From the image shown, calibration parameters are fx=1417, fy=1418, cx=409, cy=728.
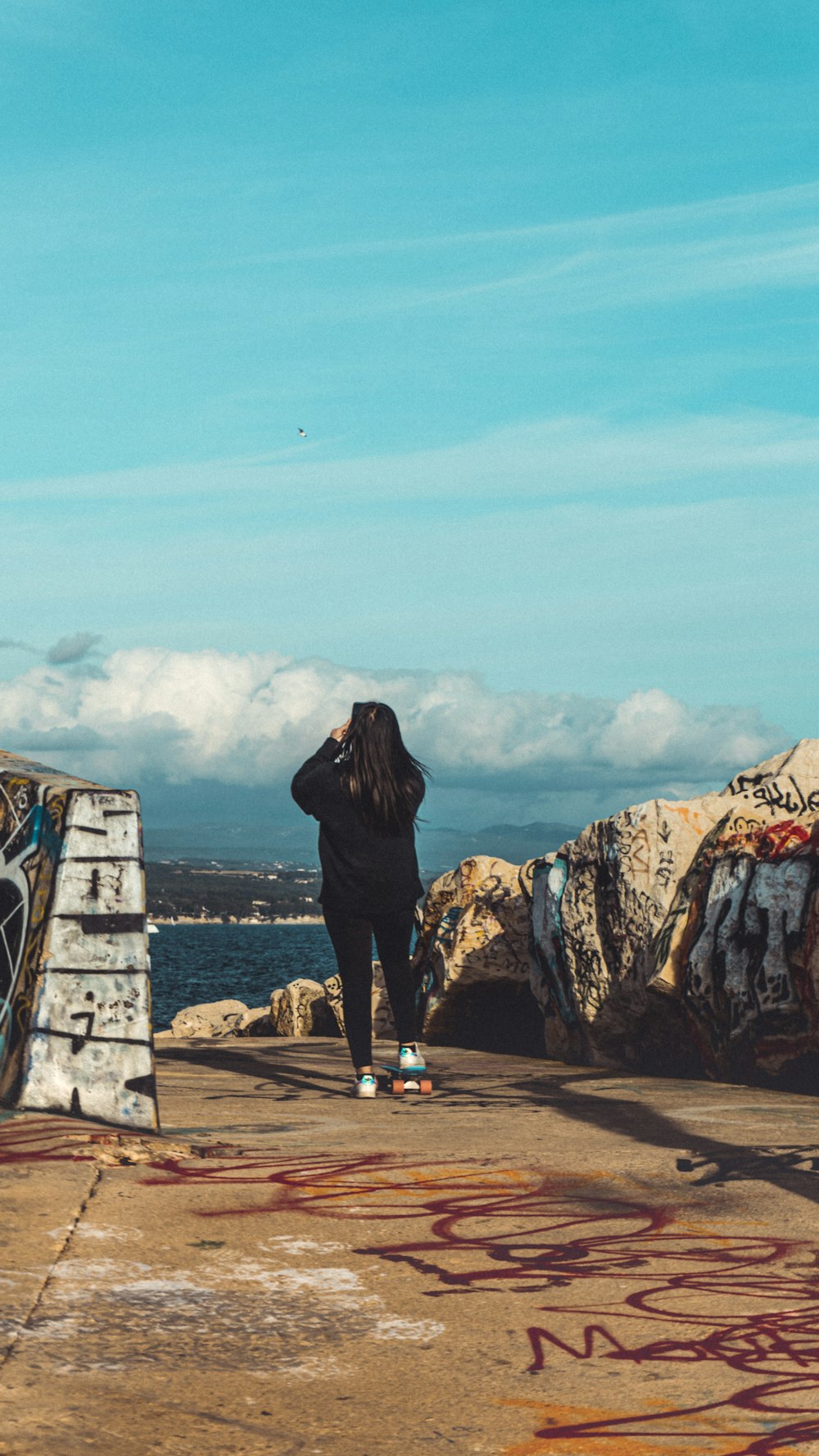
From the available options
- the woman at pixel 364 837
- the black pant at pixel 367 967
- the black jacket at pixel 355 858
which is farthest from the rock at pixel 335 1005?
the black jacket at pixel 355 858

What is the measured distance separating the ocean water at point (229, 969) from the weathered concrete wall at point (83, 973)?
33822mm

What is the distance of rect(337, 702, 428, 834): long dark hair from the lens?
19.8ft

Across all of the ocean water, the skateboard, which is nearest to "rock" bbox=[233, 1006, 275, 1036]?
the skateboard

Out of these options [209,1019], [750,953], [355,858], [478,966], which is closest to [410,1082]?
[355,858]

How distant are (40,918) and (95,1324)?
2.26 meters

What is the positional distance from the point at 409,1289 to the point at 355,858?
2.90 m

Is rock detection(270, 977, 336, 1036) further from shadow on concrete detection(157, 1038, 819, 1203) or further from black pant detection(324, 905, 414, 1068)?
black pant detection(324, 905, 414, 1068)

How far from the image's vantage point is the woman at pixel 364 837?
6.07 metres

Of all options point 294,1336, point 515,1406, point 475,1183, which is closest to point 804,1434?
point 515,1406

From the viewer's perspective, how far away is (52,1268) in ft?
10.6

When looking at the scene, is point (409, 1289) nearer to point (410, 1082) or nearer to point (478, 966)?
point (410, 1082)

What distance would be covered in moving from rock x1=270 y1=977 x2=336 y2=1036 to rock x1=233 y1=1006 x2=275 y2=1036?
2.00 feet

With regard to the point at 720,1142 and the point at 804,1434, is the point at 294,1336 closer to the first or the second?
the point at 804,1434

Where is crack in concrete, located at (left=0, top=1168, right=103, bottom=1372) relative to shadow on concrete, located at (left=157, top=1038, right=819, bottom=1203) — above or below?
below
